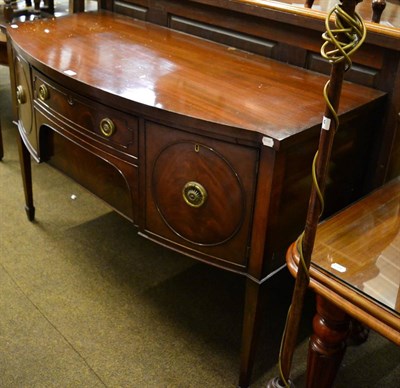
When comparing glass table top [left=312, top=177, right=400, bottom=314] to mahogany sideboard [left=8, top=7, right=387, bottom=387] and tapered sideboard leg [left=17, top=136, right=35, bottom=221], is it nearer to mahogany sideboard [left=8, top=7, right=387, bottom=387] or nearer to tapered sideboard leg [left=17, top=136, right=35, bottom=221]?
mahogany sideboard [left=8, top=7, right=387, bottom=387]

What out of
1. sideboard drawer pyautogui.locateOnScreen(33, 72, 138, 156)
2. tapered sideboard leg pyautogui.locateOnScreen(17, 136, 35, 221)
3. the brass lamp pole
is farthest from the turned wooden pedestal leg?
tapered sideboard leg pyautogui.locateOnScreen(17, 136, 35, 221)

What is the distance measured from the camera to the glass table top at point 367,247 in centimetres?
85

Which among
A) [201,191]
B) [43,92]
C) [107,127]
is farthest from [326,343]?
[43,92]

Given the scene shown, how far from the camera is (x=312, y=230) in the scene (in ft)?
2.33

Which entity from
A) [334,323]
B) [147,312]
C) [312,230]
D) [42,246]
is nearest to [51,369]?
[147,312]

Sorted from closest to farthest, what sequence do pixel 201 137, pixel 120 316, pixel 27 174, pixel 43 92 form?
pixel 201 137 → pixel 43 92 → pixel 120 316 → pixel 27 174

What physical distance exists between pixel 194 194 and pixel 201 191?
0.8 inches

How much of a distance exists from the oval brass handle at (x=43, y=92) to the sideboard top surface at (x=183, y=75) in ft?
0.19

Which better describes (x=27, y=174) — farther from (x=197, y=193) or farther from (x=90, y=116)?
(x=197, y=193)

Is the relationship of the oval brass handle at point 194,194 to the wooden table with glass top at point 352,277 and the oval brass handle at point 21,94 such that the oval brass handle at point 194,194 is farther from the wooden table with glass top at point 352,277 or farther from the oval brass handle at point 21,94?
the oval brass handle at point 21,94

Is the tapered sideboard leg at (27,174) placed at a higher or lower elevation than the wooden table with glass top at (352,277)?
lower

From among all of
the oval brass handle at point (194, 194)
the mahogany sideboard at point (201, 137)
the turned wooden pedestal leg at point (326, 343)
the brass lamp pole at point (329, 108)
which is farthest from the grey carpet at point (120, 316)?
the brass lamp pole at point (329, 108)

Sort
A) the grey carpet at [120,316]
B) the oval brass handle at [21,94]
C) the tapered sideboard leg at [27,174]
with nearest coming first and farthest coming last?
the grey carpet at [120,316]
the oval brass handle at [21,94]
the tapered sideboard leg at [27,174]

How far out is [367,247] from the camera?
937mm
